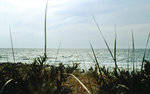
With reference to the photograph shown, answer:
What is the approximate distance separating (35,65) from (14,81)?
0.32 metres

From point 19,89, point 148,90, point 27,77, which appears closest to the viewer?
point 148,90

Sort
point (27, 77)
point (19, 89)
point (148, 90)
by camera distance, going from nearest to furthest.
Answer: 1. point (148, 90)
2. point (19, 89)
3. point (27, 77)

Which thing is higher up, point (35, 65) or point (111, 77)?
point (35, 65)

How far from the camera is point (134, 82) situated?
52.7 inches

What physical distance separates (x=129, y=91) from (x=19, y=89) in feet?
2.64

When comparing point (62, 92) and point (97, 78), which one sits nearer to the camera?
point (62, 92)

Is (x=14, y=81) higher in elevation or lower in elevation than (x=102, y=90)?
higher

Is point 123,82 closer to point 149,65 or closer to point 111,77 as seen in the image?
point 111,77

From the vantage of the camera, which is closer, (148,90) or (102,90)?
(148,90)

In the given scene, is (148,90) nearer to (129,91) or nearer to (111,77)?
(129,91)

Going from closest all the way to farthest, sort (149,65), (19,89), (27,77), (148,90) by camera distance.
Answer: (148,90) → (19,89) → (27,77) → (149,65)

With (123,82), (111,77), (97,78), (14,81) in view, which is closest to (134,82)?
(123,82)

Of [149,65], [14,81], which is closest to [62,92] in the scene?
[14,81]

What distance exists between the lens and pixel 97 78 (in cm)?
160
